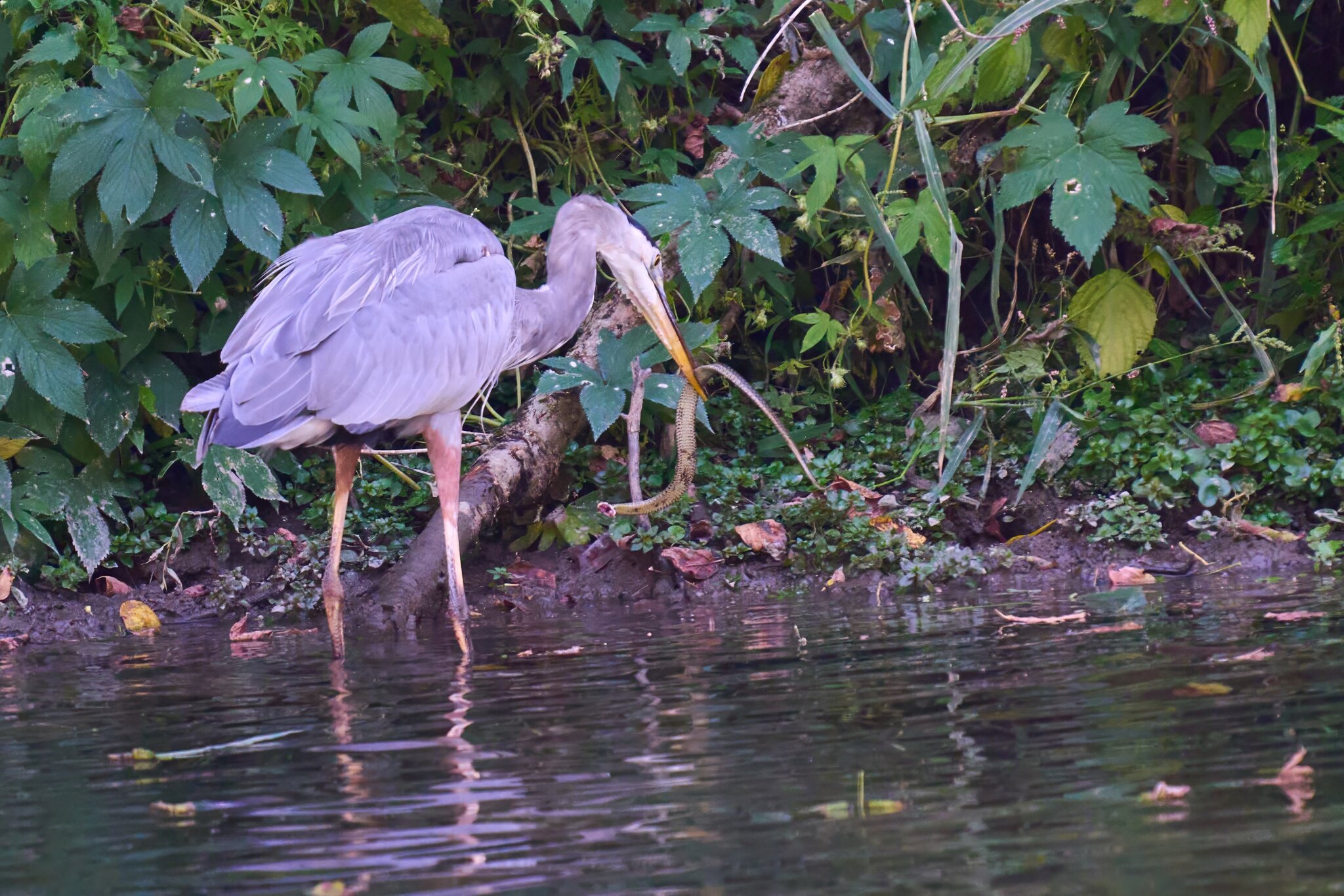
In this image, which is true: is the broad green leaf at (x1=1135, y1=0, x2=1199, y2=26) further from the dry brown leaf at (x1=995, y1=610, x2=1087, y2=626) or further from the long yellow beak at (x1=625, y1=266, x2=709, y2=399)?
the dry brown leaf at (x1=995, y1=610, x2=1087, y2=626)

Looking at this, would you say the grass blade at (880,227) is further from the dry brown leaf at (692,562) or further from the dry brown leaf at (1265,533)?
the dry brown leaf at (1265,533)

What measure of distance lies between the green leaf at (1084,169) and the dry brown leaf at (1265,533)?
1.23m

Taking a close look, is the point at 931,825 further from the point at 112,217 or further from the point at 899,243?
the point at 112,217

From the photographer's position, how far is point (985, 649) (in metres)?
3.38

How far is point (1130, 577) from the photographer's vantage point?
4742 millimetres

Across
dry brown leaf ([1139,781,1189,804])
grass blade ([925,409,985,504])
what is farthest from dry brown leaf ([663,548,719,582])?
dry brown leaf ([1139,781,1189,804])

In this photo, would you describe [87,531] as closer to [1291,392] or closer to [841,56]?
[841,56]

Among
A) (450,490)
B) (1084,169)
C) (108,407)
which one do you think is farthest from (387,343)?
(1084,169)

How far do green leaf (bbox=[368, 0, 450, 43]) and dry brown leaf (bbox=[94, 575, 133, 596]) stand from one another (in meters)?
2.62

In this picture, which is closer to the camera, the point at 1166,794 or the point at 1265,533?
the point at 1166,794

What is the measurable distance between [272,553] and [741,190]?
8.22 feet

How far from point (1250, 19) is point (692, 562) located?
2781mm

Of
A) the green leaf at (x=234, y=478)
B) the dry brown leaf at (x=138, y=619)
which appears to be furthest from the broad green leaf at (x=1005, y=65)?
the dry brown leaf at (x=138, y=619)

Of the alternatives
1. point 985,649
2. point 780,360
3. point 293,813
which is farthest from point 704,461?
point 293,813
